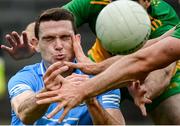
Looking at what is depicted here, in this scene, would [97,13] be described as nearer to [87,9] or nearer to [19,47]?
[87,9]

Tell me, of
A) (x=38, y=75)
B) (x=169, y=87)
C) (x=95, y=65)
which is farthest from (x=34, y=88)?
(x=169, y=87)

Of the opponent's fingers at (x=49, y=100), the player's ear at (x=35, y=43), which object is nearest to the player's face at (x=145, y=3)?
the player's ear at (x=35, y=43)

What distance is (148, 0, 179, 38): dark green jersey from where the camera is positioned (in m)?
7.03

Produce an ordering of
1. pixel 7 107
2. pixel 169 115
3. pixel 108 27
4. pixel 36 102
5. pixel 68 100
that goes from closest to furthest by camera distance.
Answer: pixel 68 100 < pixel 36 102 < pixel 108 27 < pixel 169 115 < pixel 7 107

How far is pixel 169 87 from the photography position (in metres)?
7.05

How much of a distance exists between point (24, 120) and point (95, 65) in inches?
27.5

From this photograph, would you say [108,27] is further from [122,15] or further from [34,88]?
[34,88]

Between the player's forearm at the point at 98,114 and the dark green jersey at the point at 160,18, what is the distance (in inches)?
61.9

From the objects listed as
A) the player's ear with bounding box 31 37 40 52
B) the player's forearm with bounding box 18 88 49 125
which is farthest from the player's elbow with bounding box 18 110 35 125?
the player's ear with bounding box 31 37 40 52

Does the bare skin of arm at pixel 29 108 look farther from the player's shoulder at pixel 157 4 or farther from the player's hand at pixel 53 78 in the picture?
the player's shoulder at pixel 157 4

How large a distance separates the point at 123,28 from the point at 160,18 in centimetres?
135

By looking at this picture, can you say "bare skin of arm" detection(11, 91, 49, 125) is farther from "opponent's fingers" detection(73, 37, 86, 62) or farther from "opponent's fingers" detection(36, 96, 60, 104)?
"opponent's fingers" detection(73, 37, 86, 62)

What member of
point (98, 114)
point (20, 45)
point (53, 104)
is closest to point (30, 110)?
point (53, 104)

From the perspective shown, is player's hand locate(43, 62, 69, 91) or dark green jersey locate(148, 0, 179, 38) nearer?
player's hand locate(43, 62, 69, 91)
